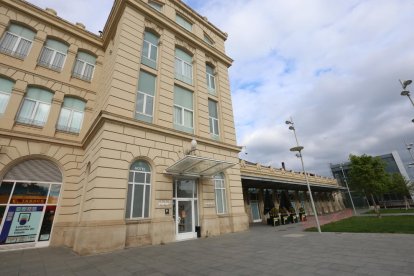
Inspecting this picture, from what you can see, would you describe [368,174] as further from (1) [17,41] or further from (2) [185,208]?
(1) [17,41]

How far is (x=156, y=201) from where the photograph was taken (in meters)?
10.6

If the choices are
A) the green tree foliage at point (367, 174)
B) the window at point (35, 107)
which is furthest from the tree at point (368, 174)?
the window at point (35, 107)

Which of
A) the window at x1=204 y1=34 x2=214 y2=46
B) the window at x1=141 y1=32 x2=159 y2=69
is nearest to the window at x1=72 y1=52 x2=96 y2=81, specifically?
the window at x1=141 y1=32 x2=159 y2=69

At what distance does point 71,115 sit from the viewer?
13898 mm

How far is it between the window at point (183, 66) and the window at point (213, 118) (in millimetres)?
2454

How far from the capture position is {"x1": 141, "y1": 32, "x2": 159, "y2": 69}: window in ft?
44.8

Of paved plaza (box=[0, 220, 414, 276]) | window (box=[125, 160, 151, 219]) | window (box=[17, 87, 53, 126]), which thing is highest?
window (box=[17, 87, 53, 126])

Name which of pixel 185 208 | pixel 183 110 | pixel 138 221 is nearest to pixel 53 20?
pixel 183 110

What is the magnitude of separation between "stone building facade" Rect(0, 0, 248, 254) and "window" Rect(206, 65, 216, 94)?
669 millimetres

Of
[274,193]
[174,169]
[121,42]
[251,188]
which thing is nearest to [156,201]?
[174,169]

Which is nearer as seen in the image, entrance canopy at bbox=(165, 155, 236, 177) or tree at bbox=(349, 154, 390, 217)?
entrance canopy at bbox=(165, 155, 236, 177)

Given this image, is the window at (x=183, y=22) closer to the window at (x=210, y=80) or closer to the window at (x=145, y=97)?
the window at (x=210, y=80)

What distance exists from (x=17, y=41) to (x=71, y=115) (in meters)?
5.69

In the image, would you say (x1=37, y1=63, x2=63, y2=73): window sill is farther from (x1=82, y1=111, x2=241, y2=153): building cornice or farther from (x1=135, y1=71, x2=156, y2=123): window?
(x1=135, y1=71, x2=156, y2=123): window
